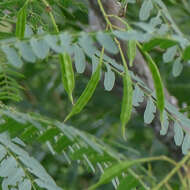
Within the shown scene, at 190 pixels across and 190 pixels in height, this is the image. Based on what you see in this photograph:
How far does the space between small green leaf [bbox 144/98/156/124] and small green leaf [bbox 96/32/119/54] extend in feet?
0.78

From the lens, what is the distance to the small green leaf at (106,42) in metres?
0.59

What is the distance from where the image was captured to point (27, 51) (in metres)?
0.60

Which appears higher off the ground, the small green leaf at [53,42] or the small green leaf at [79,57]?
the small green leaf at [53,42]

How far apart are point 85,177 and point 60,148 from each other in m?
1.42

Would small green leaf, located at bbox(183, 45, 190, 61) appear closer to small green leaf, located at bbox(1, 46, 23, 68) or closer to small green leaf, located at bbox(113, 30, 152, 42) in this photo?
small green leaf, located at bbox(113, 30, 152, 42)

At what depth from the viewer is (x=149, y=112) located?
32.1 inches

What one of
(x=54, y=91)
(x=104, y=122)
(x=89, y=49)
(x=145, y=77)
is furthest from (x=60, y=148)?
(x=54, y=91)

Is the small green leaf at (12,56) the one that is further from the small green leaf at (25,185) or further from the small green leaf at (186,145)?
the small green leaf at (186,145)

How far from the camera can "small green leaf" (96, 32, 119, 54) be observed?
590mm

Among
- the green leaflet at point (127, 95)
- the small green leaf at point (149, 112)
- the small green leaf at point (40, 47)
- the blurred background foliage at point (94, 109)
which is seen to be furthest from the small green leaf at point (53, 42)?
the blurred background foliage at point (94, 109)

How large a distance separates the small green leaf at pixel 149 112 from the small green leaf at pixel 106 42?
236mm

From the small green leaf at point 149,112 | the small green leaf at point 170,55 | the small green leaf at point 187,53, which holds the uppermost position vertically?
the small green leaf at point 187,53

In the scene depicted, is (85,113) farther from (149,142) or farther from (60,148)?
(60,148)

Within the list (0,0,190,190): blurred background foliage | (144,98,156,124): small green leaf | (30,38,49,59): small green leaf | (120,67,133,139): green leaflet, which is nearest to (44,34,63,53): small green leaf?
(30,38,49,59): small green leaf
